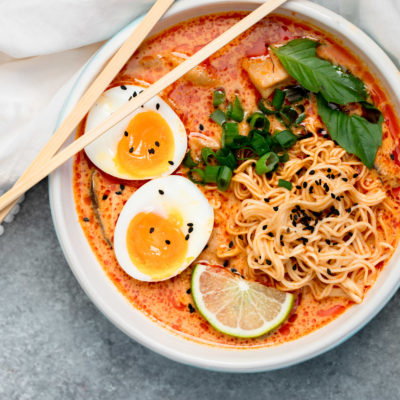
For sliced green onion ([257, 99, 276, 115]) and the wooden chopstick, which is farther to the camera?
sliced green onion ([257, 99, 276, 115])

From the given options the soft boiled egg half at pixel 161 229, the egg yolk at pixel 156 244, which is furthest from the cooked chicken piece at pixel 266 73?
the egg yolk at pixel 156 244

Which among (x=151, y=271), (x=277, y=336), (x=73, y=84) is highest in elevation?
(x=73, y=84)

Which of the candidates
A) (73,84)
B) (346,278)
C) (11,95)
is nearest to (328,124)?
(346,278)

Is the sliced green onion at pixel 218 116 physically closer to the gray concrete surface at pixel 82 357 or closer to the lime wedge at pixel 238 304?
the lime wedge at pixel 238 304

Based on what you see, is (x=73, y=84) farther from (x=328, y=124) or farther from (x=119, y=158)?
(x=328, y=124)

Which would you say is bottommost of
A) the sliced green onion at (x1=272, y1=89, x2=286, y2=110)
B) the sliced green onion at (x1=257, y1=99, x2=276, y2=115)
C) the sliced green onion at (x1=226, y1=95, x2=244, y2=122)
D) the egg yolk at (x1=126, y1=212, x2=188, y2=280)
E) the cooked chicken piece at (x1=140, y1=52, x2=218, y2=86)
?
the egg yolk at (x1=126, y1=212, x2=188, y2=280)

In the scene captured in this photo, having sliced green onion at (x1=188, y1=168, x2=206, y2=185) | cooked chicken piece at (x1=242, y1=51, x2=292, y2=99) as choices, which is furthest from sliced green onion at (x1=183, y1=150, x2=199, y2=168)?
cooked chicken piece at (x1=242, y1=51, x2=292, y2=99)

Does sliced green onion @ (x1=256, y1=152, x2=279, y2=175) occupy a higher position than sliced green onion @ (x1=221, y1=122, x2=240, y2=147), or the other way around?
sliced green onion @ (x1=221, y1=122, x2=240, y2=147)

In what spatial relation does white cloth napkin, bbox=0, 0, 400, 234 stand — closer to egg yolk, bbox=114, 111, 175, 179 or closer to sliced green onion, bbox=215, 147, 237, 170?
egg yolk, bbox=114, 111, 175, 179

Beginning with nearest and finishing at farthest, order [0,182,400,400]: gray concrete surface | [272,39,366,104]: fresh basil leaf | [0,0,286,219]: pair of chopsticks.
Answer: [0,0,286,219]: pair of chopsticks
[272,39,366,104]: fresh basil leaf
[0,182,400,400]: gray concrete surface
